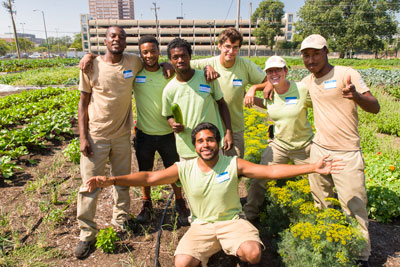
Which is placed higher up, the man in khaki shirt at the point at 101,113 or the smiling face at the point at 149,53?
the smiling face at the point at 149,53

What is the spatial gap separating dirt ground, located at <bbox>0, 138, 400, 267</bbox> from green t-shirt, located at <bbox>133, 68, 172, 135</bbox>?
134 centimetres

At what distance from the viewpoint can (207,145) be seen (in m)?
2.98

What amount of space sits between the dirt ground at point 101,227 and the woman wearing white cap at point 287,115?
4.08 ft

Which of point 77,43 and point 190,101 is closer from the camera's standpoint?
point 190,101

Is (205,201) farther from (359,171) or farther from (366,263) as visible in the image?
(366,263)

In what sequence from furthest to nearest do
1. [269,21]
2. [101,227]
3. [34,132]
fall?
[269,21] → [34,132] → [101,227]

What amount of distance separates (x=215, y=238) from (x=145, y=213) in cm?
160

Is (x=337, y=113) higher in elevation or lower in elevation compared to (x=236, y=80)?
lower

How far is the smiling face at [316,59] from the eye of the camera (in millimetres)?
3176

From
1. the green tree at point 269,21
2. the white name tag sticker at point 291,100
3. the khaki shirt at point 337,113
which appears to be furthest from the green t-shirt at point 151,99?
the green tree at point 269,21

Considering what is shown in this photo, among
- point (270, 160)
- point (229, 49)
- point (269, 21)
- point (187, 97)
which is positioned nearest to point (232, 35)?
point (229, 49)

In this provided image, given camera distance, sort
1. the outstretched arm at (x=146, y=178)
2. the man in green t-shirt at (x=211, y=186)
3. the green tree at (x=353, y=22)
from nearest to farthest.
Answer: the man in green t-shirt at (x=211, y=186), the outstretched arm at (x=146, y=178), the green tree at (x=353, y=22)

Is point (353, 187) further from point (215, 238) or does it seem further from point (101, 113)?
point (101, 113)

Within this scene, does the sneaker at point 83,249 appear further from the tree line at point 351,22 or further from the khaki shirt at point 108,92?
the tree line at point 351,22
